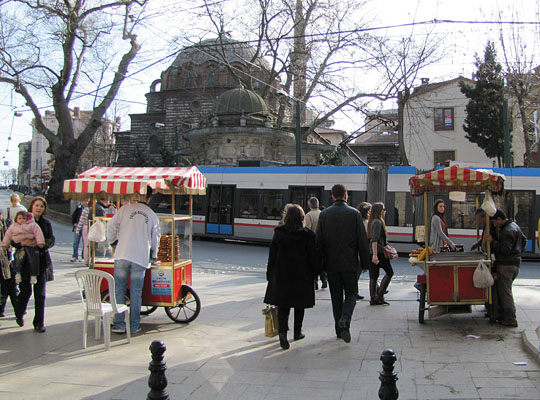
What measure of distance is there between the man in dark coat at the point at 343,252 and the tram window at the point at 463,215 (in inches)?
443

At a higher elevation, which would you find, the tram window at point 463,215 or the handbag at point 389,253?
the tram window at point 463,215

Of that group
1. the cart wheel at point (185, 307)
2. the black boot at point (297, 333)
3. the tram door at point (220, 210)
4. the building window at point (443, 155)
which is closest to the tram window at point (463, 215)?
the tram door at point (220, 210)

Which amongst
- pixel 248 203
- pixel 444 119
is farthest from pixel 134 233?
pixel 444 119

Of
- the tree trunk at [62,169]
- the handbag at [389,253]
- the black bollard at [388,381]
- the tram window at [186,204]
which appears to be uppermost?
the tree trunk at [62,169]

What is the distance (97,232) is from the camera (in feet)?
25.3

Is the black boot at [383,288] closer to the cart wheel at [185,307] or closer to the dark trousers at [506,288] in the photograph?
the dark trousers at [506,288]

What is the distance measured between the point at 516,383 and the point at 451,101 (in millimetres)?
36687

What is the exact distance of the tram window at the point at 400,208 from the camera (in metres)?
16.7

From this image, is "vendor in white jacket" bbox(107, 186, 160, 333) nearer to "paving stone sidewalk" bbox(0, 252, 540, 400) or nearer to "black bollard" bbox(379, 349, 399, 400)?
"paving stone sidewalk" bbox(0, 252, 540, 400)

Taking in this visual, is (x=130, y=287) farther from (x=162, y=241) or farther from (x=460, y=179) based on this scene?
(x=460, y=179)

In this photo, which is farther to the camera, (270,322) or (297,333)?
(297,333)

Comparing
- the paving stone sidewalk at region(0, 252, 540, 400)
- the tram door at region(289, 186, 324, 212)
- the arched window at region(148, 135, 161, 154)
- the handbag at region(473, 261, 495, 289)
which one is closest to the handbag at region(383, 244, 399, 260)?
the paving stone sidewalk at region(0, 252, 540, 400)

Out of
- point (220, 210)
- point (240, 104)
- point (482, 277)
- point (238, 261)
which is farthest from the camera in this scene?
point (240, 104)

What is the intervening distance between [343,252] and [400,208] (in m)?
11.3
